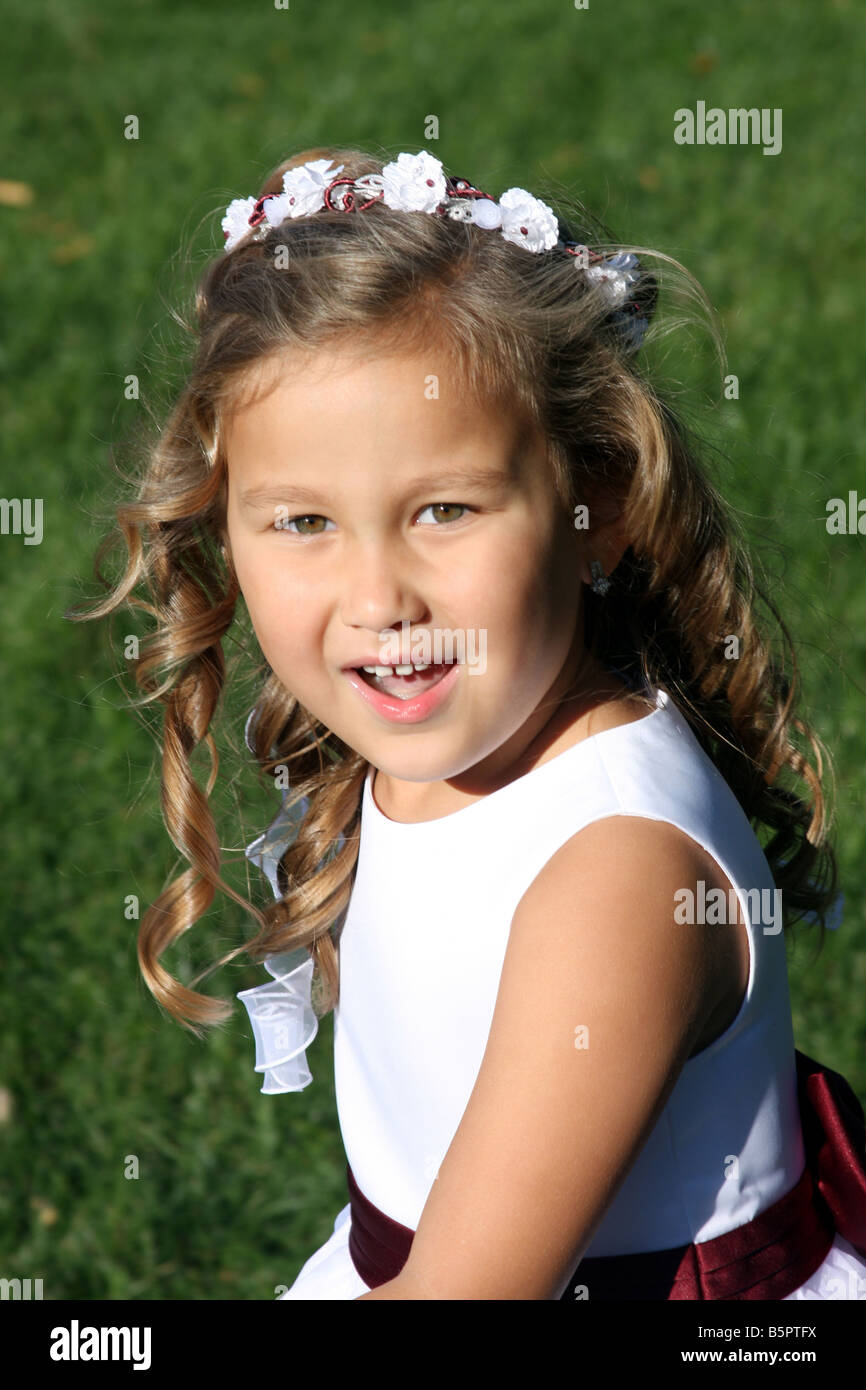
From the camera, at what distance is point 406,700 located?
1717 millimetres

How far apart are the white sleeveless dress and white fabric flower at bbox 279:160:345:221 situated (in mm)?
741

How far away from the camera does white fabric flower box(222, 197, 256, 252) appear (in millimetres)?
1979

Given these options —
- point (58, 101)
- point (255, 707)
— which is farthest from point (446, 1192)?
point (58, 101)

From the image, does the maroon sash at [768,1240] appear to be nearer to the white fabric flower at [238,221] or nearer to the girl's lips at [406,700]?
the girl's lips at [406,700]

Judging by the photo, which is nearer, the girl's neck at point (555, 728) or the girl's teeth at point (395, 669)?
the girl's teeth at point (395, 669)

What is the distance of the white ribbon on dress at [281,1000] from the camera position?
2197 millimetres

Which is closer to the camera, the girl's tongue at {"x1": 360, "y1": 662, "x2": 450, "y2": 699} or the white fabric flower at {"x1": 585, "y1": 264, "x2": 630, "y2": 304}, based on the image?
the girl's tongue at {"x1": 360, "y1": 662, "x2": 450, "y2": 699}

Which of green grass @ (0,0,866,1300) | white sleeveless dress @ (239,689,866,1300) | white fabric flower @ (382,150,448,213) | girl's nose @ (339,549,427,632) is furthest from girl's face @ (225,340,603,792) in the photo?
green grass @ (0,0,866,1300)

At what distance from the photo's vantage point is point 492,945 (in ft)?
5.61

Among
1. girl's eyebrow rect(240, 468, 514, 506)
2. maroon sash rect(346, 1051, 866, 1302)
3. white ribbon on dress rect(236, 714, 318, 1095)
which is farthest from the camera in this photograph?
white ribbon on dress rect(236, 714, 318, 1095)

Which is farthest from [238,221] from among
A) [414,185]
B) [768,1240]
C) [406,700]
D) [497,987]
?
[768,1240]

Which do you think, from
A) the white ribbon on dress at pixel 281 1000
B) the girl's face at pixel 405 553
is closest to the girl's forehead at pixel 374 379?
the girl's face at pixel 405 553

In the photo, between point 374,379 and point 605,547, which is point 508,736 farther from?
point 374,379

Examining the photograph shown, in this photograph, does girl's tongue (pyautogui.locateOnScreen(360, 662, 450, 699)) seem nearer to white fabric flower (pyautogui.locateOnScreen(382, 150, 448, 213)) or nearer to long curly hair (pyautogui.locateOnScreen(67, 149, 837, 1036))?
long curly hair (pyautogui.locateOnScreen(67, 149, 837, 1036))
